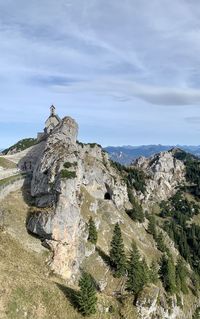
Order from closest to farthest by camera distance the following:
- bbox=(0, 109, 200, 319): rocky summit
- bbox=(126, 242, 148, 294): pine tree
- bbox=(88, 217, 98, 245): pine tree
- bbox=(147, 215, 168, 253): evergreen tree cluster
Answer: bbox=(0, 109, 200, 319): rocky summit < bbox=(126, 242, 148, 294): pine tree < bbox=(88, 217, 98, 245): pine tree < bbox=(147, 215, 168, 253): evergreen tree cluster

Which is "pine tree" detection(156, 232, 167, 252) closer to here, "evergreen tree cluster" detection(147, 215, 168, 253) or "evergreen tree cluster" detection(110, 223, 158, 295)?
"evergreen tree cluster" detection(147, 215, 168, 253)

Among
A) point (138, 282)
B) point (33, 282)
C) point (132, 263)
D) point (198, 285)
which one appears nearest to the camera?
point (33, 282)

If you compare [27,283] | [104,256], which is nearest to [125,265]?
[104,256]

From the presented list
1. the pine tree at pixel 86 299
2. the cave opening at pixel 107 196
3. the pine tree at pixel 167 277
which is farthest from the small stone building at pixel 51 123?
the pine tree at pixel 86 299

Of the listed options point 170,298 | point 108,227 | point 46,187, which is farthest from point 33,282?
point 170,298

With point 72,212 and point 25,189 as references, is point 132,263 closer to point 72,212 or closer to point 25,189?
point 72,212

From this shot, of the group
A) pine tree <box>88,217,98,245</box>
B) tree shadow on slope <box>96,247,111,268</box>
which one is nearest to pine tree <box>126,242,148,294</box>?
tree shadow on slope <box>96,247,111,268</box>

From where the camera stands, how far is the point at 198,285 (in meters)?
173

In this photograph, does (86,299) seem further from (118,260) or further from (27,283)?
Result: (118,260)

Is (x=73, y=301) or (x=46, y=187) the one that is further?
(x=46, y=187)

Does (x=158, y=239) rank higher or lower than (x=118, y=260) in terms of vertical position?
lower

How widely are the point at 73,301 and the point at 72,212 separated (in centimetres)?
2480

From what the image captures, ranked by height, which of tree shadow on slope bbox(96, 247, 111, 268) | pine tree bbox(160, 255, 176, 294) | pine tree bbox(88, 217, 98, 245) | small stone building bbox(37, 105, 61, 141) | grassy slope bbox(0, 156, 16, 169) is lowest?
pine tree bbox(160, 255, 176, 294)

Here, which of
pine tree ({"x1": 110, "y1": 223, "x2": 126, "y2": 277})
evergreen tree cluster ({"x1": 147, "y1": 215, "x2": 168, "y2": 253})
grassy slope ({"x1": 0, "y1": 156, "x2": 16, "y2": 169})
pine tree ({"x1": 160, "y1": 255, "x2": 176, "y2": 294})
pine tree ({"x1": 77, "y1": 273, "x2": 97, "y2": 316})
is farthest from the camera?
evergreen tree cluster ({"x1": 147, "y1": 215, "x2": 168, "y2": 253})
